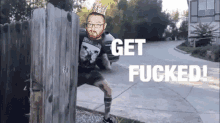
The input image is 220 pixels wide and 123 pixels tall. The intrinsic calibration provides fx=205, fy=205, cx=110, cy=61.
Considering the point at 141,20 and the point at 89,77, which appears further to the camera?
the point at 141,20

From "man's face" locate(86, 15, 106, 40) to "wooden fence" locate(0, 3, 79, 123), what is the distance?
736 mm

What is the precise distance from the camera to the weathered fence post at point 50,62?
1.73 metres

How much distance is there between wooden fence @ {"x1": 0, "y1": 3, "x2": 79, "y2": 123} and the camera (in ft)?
5.71

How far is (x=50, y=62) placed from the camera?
5.79 feet

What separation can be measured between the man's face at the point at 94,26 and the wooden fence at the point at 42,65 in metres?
0.74

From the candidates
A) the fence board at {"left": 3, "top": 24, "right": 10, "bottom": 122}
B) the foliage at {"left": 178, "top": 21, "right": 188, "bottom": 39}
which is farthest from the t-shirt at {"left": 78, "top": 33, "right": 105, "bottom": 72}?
the foliage at {"left": 178, "top": 21, "right": 188, "bottom": 39}

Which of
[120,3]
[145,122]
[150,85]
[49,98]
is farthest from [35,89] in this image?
[120,3]

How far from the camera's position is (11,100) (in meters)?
2.10

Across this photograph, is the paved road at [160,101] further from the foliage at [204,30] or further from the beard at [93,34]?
the foliage at [204,30]

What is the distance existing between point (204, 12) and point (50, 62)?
23.6 meters

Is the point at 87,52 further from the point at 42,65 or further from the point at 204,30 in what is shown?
the point at 204,30

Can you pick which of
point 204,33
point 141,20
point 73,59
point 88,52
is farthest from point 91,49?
point 141,20

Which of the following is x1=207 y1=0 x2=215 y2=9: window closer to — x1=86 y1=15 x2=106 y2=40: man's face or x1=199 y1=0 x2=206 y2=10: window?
x1=199 y1=0 x2=206 y2=10: window

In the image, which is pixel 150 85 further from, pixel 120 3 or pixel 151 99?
pixel 120 3
